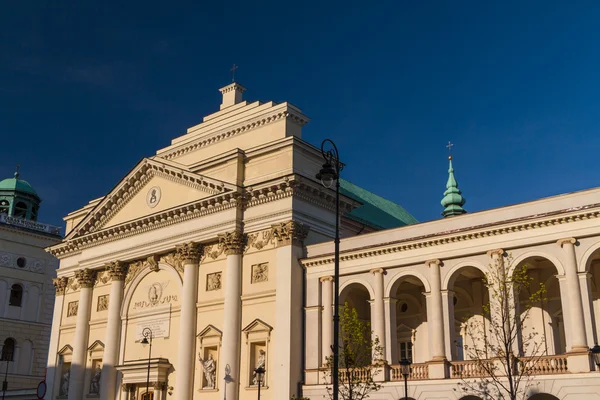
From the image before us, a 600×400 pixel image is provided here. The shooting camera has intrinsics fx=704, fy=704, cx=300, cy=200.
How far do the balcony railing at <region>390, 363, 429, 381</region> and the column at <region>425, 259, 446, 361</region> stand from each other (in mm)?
600

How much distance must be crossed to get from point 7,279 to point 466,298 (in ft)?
124

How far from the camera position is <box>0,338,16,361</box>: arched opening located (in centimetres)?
5347

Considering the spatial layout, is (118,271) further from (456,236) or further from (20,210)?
(20,210)

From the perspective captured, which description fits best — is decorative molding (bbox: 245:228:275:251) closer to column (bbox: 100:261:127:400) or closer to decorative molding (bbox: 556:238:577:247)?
column (bbox: 100:261:127:400)

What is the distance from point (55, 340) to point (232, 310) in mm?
16345

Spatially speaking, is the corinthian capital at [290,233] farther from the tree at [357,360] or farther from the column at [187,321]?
the column at [187,321]

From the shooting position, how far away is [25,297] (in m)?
55.6

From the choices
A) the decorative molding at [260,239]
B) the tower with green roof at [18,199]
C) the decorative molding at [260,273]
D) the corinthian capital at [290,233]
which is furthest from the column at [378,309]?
the tower with green roof at [18,199]

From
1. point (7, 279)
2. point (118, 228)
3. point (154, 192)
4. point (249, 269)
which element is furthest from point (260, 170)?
point (7, 279)

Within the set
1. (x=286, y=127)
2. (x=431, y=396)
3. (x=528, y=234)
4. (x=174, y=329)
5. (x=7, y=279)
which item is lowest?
(x=431, y=396)

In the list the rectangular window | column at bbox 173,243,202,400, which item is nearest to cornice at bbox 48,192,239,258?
column at bbox 173,243,202,400

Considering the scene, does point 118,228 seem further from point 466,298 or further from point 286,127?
point 466,298

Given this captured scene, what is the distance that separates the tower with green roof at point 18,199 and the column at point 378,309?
39.9m

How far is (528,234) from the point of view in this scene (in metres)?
25.9
